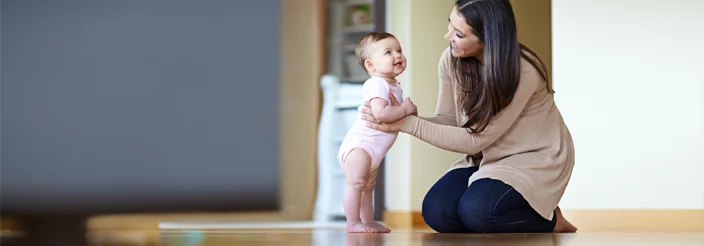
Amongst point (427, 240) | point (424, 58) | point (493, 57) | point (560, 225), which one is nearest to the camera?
point (427, 240)

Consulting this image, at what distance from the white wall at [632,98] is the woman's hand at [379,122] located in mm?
1918

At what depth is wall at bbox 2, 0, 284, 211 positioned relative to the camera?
394 centimetres

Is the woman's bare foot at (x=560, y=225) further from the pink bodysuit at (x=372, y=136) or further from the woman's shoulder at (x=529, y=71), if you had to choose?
the pink bodysuit at (x=372, y=136)

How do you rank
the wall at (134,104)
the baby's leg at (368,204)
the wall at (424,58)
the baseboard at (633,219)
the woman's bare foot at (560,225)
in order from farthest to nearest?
the wall at (134,104)
the wall at (424,58)
the baseboard at (633,219)
the woman's bare foot at (560,225)
the baby's leg at (368,204)

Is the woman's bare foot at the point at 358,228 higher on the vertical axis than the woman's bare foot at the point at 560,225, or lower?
higher

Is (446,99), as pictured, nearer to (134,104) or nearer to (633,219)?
(633,219)

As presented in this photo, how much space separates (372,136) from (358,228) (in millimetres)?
213

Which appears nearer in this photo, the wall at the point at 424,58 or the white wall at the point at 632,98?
the white wall at the point at 632,98

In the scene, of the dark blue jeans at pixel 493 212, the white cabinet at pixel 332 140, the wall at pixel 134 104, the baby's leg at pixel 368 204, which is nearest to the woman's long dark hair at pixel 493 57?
the dark blue jeans at pixel 493 212

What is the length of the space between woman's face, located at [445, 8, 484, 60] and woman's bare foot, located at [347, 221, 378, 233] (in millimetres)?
443

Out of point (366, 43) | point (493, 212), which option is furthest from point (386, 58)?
point (493, 212)

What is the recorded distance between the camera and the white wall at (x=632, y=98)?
12.2ft

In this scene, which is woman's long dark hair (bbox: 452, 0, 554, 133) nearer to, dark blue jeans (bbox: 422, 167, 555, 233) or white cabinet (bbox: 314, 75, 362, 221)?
dark blue jeans (bbox: 422, 167, 555, 233)

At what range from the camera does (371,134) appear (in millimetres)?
2045
